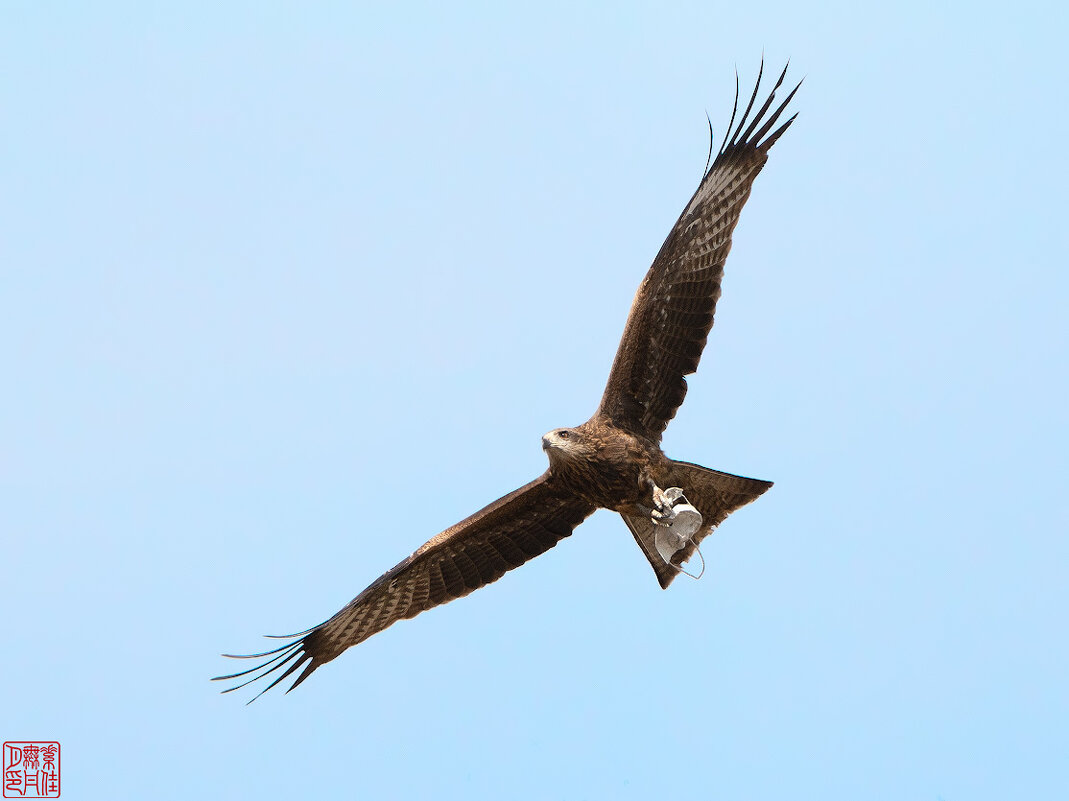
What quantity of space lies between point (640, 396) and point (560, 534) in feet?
3.86

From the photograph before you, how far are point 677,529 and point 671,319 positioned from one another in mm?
1441

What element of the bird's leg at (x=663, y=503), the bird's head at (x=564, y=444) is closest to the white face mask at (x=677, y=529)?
the bird's leg at (x=663, y=503)

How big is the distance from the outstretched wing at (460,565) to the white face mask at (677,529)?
2.01 feet

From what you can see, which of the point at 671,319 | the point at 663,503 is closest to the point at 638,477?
the point at 663,503

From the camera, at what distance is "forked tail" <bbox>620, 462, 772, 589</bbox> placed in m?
8.64

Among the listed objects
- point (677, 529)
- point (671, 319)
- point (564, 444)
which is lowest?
point (677, 529)

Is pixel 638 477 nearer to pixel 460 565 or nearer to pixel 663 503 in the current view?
pixel 663 503

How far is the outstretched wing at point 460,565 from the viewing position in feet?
29.6

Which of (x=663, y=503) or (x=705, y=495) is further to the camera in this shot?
(x=705, y=495)

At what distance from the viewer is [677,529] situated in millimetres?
8547

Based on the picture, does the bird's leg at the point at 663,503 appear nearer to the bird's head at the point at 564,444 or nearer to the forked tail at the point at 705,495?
the forked tail at the point at 705,495

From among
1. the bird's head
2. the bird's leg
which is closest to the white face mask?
the bird's leg

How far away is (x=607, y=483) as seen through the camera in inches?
336

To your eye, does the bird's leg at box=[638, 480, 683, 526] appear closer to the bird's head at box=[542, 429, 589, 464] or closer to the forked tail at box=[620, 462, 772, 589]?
the forked tail at box=[620, 462, 772, 589]
